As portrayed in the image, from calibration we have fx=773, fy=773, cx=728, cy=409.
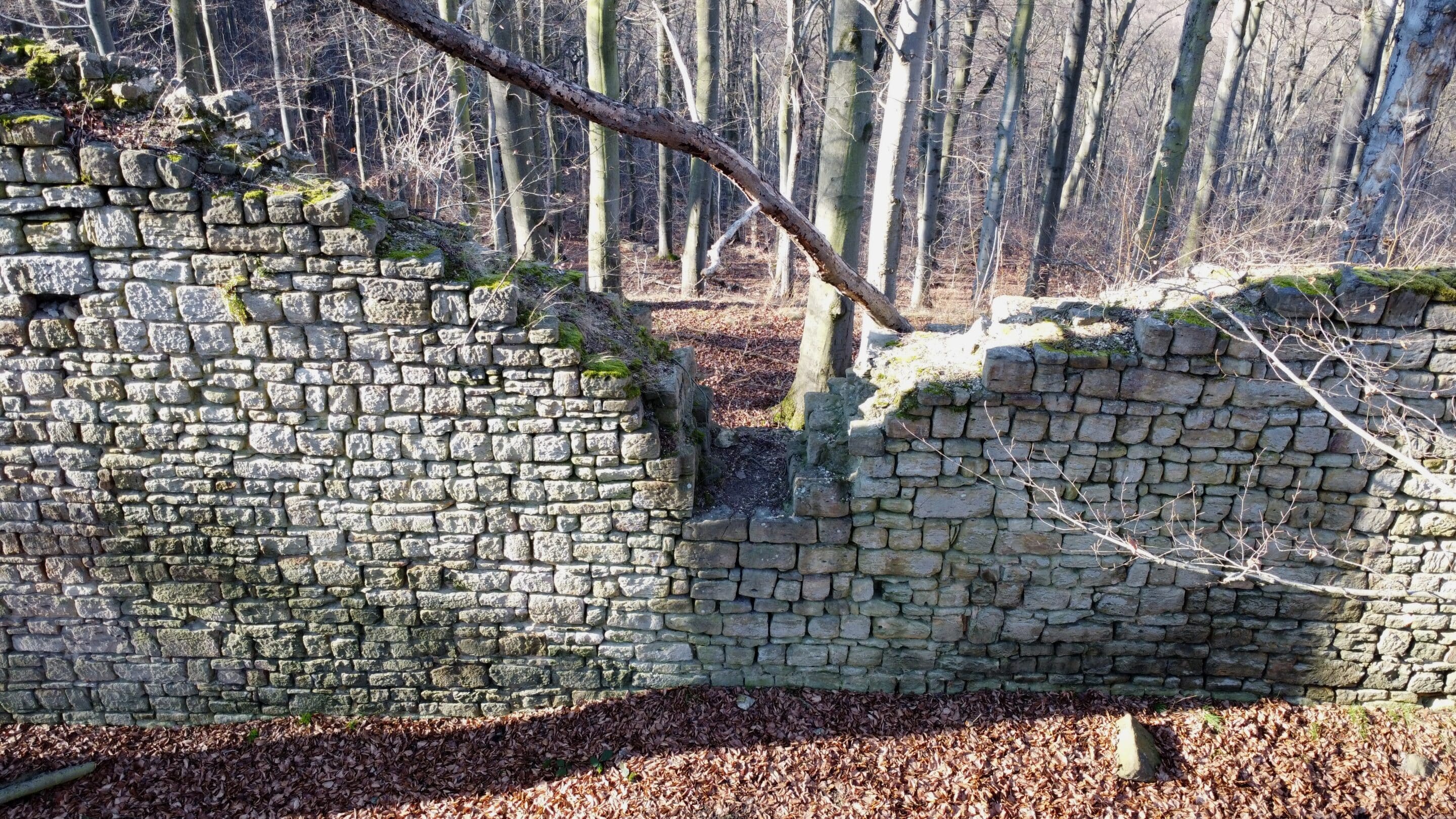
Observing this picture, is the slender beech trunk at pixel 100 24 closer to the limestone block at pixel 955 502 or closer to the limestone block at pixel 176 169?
the limestone block at pixel 176 169

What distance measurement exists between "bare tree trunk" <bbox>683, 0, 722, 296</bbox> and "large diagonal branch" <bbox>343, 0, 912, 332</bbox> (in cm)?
691

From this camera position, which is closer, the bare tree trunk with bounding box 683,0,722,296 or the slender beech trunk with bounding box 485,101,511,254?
the slender beech trunk with bounding box 485,101,511,254

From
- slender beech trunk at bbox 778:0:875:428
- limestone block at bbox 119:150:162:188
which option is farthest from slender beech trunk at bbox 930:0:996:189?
limestone block at bbox 119:150:162:188

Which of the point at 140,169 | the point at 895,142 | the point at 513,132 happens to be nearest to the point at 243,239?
the point at 140,169

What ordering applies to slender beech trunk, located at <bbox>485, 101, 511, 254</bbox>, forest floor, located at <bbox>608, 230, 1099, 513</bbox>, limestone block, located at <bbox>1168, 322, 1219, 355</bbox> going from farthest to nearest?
slender beech trunk, located at <bbox>485, 101, 511, 254</bbox> < forest floor, located at <bbox>608, 230, 1099, 513</bbox> < limestone block, located at <bbox>1168, 322, 1219, 355</bbox>

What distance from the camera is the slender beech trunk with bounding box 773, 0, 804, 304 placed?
405 inches

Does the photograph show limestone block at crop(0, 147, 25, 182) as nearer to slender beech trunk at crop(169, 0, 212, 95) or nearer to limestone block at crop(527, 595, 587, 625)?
limestone block at crop(527, 595, 587, 625)

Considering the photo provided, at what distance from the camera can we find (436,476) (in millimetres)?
4879

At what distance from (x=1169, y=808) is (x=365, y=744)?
5299mm

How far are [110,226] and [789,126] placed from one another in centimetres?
1248

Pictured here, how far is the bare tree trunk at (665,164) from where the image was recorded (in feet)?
46.3

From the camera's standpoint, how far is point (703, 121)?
12.9 meters

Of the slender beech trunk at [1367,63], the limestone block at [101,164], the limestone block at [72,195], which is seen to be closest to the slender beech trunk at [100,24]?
the limestone block at [72,195]

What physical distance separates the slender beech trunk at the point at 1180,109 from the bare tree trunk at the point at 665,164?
24.8 feet
